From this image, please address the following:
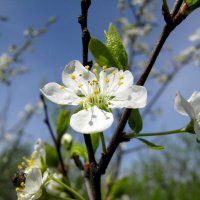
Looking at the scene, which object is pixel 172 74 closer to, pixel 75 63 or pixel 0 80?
pixel 0 80

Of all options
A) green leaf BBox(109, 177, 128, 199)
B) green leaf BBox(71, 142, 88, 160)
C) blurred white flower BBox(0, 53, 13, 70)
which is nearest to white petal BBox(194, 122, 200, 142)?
green leaf BBox(71, 142, 88, 160)

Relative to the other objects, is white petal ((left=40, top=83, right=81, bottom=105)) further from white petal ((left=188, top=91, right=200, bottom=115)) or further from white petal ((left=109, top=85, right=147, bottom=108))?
white petal ((left=188, top=91, right=200, bottom=115))

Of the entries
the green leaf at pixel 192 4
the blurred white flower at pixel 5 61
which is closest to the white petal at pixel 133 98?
the green leaf at pixel 192 4

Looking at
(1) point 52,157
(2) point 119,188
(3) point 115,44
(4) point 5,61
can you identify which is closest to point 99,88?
(3) point 115,44

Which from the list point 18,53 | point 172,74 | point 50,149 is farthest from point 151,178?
point 50,149

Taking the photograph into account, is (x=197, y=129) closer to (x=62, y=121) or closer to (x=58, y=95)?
(x=58, y=95)
